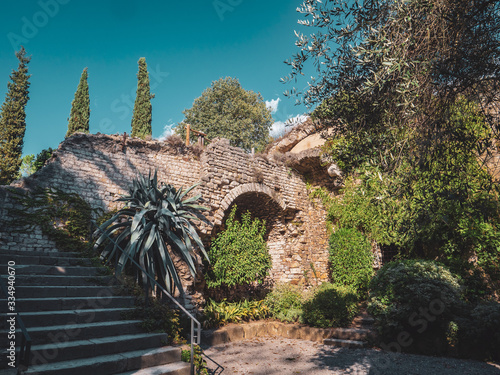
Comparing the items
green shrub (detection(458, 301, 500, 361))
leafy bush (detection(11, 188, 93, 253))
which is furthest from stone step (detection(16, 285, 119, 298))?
green shrub (detection(458, 301, 500, 361))

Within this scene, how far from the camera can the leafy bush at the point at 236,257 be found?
859cm

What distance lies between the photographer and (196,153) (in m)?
10.1

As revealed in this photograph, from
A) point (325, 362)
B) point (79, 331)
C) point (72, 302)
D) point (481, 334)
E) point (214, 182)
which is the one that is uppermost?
point (214, 182)

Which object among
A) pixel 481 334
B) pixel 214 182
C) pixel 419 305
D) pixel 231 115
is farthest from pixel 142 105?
pixel 481 334

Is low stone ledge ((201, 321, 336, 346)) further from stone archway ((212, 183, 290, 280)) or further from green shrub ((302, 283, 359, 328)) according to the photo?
stone archway ((212, 183, 290, 280))

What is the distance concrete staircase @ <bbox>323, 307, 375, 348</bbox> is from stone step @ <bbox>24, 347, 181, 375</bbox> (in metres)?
4.13

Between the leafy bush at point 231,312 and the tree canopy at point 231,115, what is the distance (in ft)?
43.6

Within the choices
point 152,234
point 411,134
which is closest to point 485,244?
point 411,134

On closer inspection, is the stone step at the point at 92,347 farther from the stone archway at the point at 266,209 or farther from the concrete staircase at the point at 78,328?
the stone archway at the point at 266,209

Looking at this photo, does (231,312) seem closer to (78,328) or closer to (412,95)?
(78,328)

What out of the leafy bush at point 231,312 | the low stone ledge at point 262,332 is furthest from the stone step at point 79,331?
the leafy bush at point 231,312

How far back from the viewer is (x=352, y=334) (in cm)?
698

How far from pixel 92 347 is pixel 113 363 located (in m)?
0.35

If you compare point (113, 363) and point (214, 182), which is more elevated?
point (214, 182)
